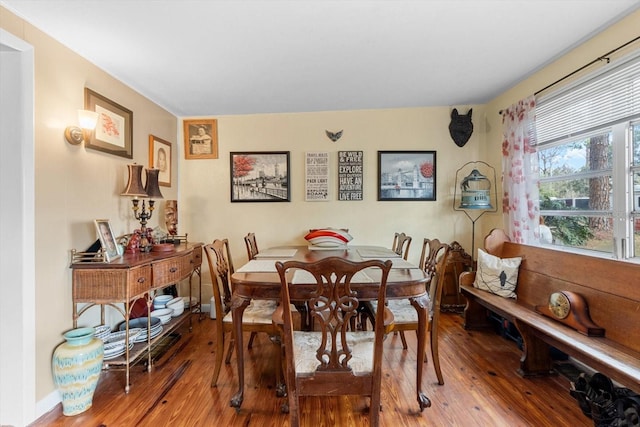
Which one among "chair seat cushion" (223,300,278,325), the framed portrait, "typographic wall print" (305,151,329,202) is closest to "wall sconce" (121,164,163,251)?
the framed portrait

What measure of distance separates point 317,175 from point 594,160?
7.96ft

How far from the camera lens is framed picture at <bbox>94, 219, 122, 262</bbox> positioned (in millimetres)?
1929

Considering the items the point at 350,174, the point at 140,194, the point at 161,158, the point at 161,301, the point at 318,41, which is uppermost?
the point at 318,41

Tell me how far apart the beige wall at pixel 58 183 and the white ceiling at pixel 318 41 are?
12 cm

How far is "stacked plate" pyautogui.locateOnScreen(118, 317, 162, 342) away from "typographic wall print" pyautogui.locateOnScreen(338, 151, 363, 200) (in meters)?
2.25

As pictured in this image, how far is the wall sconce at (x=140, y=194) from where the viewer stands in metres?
2.22

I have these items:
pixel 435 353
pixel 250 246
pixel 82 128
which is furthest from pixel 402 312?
pixel 82 128

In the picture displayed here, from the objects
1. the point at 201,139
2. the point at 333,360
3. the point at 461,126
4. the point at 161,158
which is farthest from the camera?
the point at 201,139

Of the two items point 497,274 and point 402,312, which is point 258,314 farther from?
point 497,274

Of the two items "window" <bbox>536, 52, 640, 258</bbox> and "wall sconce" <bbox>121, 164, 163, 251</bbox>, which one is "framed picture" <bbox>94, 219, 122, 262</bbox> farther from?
"window" <bbox>536, 52, 640, 258</bbox>

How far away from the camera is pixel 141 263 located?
6.36 feet

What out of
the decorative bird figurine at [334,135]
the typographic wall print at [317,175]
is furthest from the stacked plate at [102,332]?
the decorative bird figurine at [334,135]

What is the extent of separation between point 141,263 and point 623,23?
3588 millimetres

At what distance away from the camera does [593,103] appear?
1965 mm
